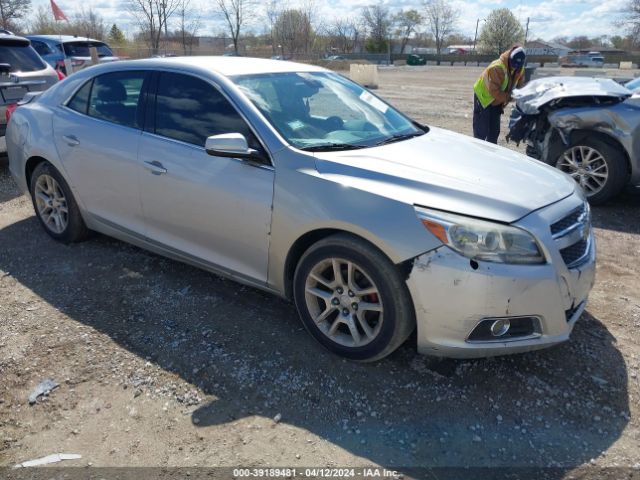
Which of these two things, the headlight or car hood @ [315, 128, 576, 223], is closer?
the headlight

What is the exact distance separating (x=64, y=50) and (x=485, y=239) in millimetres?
14247

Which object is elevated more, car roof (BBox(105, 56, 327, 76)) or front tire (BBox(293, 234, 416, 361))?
car roof (BBox(105, 56, 327, 76))

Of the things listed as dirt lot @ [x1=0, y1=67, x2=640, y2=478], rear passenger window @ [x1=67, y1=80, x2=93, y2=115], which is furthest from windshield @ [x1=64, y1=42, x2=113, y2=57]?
dirt lot @ [x1=0, y1=67, x2=640, y2=478]

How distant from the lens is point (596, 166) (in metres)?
5.86

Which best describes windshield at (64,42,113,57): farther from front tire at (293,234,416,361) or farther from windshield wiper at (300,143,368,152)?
front tire at (293,234,416,361)

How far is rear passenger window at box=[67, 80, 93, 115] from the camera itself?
4.31 meters

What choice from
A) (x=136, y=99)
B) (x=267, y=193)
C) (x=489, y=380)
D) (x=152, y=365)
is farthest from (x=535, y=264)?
(x=136, y=99)

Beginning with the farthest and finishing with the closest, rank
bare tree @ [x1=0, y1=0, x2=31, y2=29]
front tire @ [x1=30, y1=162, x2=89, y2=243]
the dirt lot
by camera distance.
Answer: bare tree @ [x1=0, y1=0, x2=31, y2=29]
front tire @ [x1=30, y1=162, x2=89, y2=243]
the dirt lot

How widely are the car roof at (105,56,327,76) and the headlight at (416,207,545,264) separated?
187cm

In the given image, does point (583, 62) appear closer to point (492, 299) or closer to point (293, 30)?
point (293, 30)

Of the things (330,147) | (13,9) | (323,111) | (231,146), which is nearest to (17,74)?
(323,111)

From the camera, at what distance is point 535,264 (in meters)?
2.58

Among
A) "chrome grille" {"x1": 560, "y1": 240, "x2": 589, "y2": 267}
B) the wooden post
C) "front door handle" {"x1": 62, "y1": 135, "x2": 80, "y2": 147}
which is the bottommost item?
"chrome grille" {"x1": 560, "y1": 240, "x2": 589, "y2": 267}

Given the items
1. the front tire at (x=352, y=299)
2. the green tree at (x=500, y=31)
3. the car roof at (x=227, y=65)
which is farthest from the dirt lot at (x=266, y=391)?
the green tree at (x=500, y=31)
